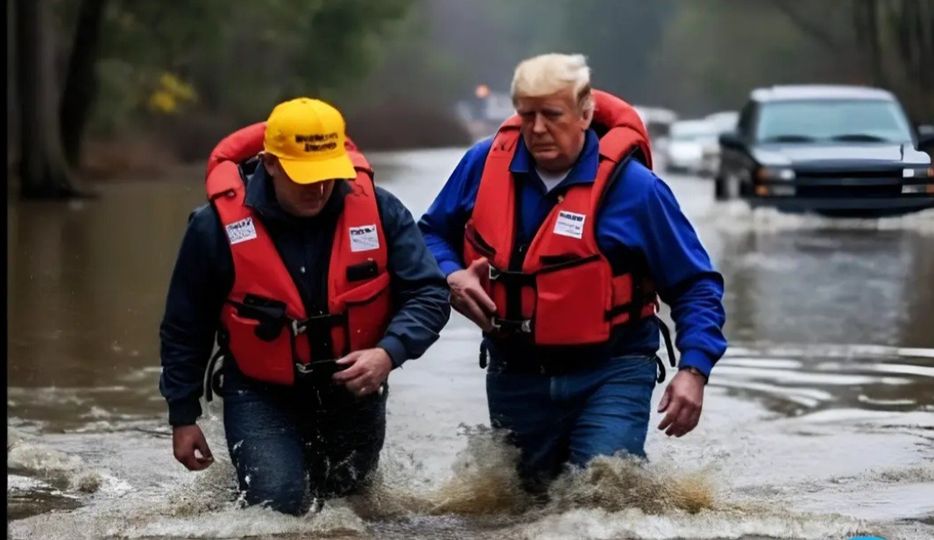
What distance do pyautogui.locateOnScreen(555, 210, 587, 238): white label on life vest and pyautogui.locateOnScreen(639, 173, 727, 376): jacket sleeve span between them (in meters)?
0.20

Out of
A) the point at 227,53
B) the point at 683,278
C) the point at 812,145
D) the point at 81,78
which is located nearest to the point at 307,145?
the point at 683,278

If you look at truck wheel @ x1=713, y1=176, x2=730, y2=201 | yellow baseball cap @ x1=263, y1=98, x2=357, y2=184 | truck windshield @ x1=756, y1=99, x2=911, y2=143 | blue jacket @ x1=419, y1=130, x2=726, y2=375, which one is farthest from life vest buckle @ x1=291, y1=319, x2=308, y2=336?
truck wheel @ x1=713, y1=176, x2=730, y2=201

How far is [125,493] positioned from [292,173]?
224 cm

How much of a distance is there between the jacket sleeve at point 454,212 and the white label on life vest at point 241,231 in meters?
0.70

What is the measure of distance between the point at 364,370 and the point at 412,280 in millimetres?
375

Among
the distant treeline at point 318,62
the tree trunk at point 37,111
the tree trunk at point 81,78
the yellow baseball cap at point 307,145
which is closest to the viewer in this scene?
the yellow baseball cap at point 307,145

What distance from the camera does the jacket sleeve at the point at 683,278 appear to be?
5.85 metres

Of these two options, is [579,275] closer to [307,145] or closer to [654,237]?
[654,237]

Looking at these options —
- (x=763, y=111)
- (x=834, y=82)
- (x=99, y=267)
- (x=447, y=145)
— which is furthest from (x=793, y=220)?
(x=447, y=145)

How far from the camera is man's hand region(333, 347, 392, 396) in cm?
572

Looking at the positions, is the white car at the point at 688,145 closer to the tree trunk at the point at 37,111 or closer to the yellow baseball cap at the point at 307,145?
the tree trunk at the point at 37,111

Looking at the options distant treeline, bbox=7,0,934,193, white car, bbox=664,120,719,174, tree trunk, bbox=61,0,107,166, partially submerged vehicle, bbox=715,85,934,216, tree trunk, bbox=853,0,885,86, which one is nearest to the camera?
partially submerged vehicle, bbox=715,85,934,216

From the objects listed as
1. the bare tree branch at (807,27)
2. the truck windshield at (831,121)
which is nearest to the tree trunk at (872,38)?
the bare tree branch at (807,27)

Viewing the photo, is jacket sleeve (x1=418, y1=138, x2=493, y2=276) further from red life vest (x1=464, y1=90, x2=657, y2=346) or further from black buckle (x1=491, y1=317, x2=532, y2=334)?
black buckle (x1=491, y1=317, x2=532, y2=334)
